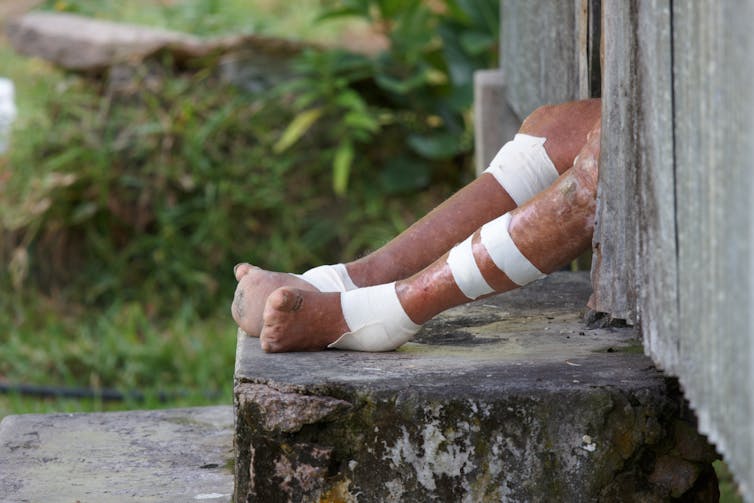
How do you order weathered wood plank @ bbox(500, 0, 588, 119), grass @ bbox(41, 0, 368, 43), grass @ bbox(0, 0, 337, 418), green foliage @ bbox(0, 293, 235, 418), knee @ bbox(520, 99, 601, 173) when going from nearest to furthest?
knee @ bbox(520, 99, 601, 173) < weathered wood plank @ bbox(500, 0, 588, 119) < grass @ bbox(0, 0, 337, 418) < green foliage @ bbox(0, 293, 235, 418) < grass @ bbox(41, 0, 368, 43)

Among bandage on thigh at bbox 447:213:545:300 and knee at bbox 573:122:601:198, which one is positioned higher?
knee at bbox 573:122:601:198

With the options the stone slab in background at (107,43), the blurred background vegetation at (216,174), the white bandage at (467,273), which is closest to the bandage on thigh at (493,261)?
the white bandage at (467,273)

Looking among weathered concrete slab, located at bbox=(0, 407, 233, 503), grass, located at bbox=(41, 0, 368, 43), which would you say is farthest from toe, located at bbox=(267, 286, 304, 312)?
grass, located at bbox=(41, 0, 368, 43)

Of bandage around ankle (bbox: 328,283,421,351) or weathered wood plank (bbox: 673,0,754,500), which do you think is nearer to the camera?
weathered wood plank (bbox: 673,0,754,500)

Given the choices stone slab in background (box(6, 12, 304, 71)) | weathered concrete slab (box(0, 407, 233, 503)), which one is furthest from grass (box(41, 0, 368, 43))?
weathered concrete slab (box(0, 407, 233, 503))

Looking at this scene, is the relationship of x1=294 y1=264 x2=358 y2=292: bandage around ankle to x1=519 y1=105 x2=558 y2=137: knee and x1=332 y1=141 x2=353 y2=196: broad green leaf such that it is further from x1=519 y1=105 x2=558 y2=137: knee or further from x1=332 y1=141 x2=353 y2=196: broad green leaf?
x1=332 y1=141 x2=353 y2=196: broad green leaf

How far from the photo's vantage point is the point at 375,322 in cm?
199

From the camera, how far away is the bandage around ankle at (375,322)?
1.99m

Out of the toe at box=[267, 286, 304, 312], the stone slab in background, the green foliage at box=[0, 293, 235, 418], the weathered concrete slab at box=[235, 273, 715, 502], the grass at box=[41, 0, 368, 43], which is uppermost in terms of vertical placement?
the grass at box=[41, 0, 368, 43]

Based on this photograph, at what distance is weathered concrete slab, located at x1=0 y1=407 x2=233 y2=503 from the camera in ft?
7.05

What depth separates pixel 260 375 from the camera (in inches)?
71.6

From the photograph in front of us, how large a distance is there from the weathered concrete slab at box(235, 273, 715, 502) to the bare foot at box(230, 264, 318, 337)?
0.27 metres

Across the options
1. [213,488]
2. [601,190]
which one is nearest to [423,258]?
[601,190]

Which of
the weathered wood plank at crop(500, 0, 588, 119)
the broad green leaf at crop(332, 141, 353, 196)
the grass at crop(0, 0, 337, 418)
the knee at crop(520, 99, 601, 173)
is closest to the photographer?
the knee at crop(520, 99, 601, 173)
